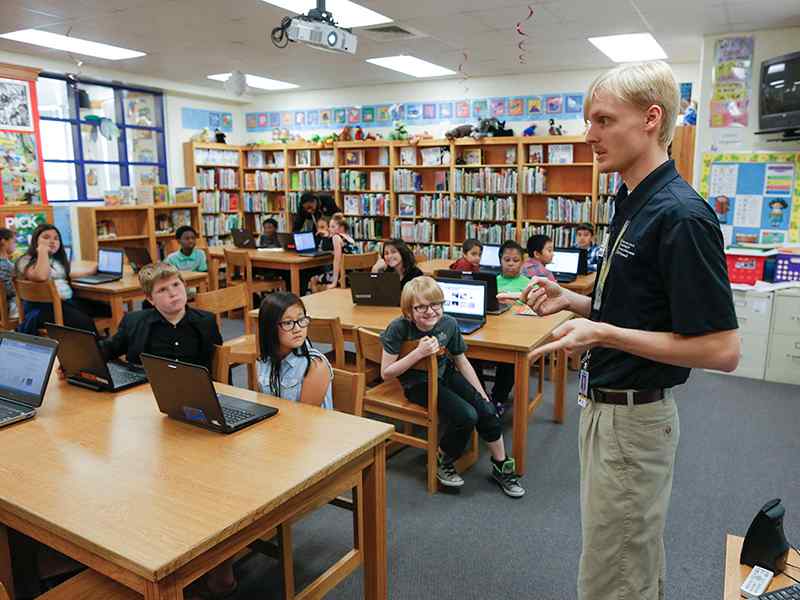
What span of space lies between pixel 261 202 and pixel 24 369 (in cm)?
809

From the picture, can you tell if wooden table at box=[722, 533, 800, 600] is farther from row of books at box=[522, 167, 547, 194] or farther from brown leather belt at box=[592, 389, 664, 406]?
row of books at box=[522, 167, 547, 194]

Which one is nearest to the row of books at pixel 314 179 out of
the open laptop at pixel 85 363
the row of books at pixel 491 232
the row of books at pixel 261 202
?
the row of books at pixel 261 202

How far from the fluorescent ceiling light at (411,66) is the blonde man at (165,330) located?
16.6 feet

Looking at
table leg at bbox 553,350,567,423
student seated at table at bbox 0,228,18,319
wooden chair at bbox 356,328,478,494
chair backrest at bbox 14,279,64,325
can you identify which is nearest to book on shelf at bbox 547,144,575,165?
table leg at bbox 553,350,567,423

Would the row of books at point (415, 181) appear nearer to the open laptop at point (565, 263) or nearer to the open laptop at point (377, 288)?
the open laptop at point (565, 263)

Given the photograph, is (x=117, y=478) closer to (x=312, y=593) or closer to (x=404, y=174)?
(x=312, y=593)

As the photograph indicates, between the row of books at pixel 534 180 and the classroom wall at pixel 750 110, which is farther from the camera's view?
the row of books at pixel 534 180

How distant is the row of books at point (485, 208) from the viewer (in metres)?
7.96

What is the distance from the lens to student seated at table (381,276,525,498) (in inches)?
114

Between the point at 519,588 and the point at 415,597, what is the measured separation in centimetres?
40

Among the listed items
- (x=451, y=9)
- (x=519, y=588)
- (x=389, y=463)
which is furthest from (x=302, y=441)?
(x=451, y=9)

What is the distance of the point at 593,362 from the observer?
1431mm

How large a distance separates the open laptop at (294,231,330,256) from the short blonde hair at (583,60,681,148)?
18.7 feet

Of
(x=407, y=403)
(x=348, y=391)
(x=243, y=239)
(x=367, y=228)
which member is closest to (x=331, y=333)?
(x=407, y=403)
